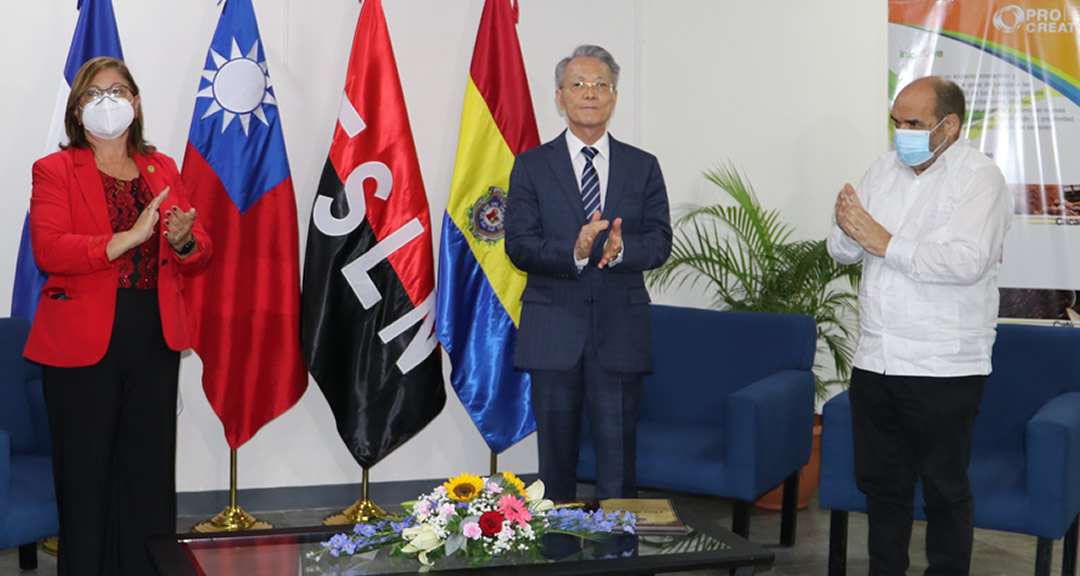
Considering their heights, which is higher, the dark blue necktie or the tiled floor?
the dark blue necktie

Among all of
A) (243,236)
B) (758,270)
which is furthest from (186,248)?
(758,270)

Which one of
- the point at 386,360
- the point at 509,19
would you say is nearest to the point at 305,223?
the point at 386,360

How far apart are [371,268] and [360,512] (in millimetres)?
997

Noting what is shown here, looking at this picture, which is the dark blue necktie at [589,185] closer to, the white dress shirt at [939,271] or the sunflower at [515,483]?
the white dress shirt at [939,271]

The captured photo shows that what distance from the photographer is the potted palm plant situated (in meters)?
4.18

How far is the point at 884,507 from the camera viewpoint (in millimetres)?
2871

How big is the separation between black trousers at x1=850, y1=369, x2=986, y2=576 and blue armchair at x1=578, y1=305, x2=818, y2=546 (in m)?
0.50

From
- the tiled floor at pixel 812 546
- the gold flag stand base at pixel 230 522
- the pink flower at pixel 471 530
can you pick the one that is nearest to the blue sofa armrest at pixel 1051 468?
the tiled floor at pixel 812 546

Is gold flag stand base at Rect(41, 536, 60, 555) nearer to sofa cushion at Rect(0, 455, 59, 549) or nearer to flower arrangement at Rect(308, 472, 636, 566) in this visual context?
sofa cushion at Rect(0, 455, 59, 549)

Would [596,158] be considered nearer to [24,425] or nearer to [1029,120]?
[24,425]

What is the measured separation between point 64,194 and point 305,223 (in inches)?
62.5

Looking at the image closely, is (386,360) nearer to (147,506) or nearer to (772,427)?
(147,506)

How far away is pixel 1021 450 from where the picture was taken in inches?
134

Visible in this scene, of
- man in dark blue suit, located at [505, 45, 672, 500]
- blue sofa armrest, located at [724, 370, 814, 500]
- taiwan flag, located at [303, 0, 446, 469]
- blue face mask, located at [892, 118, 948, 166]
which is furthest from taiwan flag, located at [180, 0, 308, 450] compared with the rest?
blue face mask, located at [892, 118, 948, 166]
